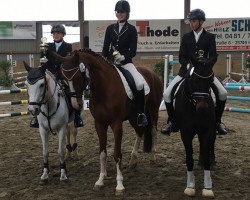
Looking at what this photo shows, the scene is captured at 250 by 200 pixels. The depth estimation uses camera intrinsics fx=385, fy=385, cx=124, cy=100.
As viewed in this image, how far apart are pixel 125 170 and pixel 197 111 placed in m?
2.14

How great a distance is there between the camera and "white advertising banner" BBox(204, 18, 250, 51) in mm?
27344

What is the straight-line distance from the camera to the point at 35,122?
6.16 m

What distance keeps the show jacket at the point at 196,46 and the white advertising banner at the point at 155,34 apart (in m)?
22.9

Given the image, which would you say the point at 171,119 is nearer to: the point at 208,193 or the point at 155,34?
the point at 208,193

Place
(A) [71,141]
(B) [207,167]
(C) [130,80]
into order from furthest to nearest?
(A) [71,141] → (C) [130,80] → (B) [207,167]

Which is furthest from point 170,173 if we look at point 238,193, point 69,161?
point 69,161

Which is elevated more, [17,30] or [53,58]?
[17,30]

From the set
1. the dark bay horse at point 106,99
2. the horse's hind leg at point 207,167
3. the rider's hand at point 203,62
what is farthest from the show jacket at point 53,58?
the horse's hind leg at point 207,167

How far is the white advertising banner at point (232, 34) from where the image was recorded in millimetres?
27344

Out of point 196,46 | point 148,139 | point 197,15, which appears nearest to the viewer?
point 197,15

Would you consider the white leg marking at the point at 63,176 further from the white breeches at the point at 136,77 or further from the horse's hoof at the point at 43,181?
the white breeches at the point at 136,77

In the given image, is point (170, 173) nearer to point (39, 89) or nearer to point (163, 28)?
point (39, 89)

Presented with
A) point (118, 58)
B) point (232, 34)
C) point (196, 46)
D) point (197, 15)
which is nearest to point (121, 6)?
point (118, 58)

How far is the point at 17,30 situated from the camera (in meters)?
30.9
